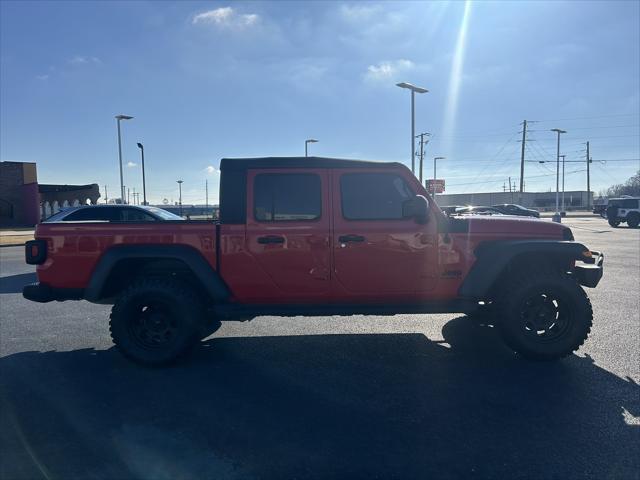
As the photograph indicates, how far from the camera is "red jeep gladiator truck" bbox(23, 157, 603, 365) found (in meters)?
4.61

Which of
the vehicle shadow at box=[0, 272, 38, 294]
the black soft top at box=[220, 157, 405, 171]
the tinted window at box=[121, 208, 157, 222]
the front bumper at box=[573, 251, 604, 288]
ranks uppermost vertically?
the black soft top at box=[220, 157, 405, 171]

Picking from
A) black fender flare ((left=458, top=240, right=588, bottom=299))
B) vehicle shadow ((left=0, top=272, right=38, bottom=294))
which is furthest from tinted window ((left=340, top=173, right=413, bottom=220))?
vehicle shadow ((left=0, top=272, right=38, bottom=294))

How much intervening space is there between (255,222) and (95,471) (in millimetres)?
2561

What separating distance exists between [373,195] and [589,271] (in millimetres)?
2452

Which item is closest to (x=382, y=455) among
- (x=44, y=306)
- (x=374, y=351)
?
(x=374, y=351)

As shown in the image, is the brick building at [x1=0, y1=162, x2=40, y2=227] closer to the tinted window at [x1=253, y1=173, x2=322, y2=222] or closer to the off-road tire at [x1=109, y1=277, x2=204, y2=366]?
the off-road tire at [x1=109, y1=277, x2=204, y2=366]

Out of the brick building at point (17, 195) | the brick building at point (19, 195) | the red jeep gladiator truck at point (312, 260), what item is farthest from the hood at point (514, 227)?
the brick building at point (17, 195)

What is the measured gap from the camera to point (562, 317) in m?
4.70

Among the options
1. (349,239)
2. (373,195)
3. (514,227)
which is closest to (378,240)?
(349,239)

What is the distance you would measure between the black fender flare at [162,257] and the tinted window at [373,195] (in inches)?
59.8

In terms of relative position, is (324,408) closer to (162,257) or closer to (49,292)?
(162,257)

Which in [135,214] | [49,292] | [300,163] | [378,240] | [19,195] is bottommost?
[49,292]

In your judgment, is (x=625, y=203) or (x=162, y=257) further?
(x=625, y=203)

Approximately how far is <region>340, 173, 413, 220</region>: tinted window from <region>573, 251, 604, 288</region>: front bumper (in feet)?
6.66
